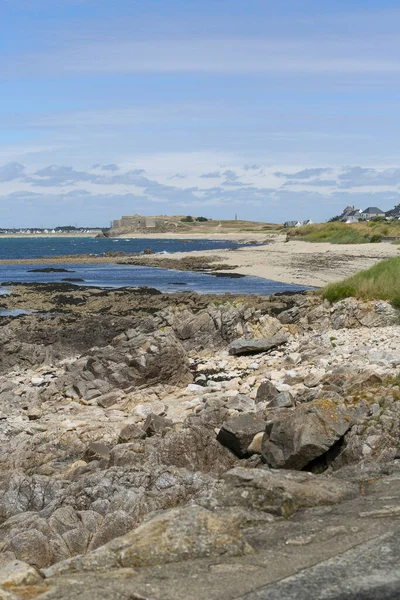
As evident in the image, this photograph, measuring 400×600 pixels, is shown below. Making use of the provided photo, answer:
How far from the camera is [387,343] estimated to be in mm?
17781

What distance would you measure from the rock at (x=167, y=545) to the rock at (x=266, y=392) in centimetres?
761

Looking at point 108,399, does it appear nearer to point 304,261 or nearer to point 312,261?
point 312,261

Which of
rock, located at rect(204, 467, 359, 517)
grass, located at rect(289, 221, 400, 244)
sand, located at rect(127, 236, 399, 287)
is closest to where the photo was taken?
rock, located at rect(204, 467, 359, 517)

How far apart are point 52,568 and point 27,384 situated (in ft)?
45.5

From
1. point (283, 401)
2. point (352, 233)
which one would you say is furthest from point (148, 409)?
point (352, 233)

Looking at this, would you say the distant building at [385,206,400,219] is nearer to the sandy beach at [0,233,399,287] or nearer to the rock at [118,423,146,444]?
→ the sandy beach at [0,233,399,287]

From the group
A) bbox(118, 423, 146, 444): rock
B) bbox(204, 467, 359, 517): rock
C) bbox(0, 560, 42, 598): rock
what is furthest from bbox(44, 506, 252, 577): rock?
bbox(118, 423, 146, 444): rock

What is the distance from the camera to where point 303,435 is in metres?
10.4

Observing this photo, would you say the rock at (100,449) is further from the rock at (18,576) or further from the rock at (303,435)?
the rock at (18,576)

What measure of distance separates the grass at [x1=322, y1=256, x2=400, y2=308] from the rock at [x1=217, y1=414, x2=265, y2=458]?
1090cm

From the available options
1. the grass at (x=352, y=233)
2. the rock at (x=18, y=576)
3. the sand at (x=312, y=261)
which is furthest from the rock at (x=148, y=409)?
the grass at (x=352, y=233)

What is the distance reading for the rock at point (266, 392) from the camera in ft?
48.3

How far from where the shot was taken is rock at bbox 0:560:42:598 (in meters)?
6.02

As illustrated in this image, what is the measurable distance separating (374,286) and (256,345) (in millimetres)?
5049
